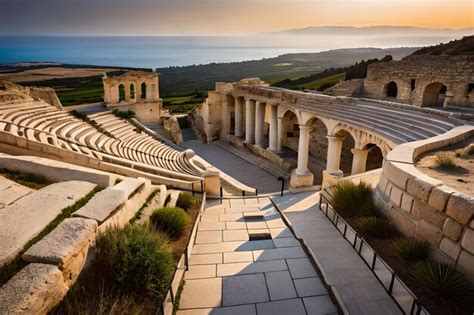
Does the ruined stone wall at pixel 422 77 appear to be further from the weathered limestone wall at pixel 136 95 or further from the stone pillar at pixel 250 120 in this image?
the weathered limestone wall at pixel 136 95

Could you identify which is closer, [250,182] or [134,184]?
[134,184]

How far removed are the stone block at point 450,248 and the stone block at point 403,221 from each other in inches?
29.6

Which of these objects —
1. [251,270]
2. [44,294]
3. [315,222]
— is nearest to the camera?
[44,294]

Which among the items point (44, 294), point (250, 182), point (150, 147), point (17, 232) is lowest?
point (250, 182)

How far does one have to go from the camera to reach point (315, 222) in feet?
28.7

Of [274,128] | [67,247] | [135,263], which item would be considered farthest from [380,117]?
[67,247]

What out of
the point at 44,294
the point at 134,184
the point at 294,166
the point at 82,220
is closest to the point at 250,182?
the point at 294,166

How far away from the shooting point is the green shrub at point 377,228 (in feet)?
21.2

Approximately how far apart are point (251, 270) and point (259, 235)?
69.9 inches

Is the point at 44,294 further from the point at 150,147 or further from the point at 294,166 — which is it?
the point at 294,166

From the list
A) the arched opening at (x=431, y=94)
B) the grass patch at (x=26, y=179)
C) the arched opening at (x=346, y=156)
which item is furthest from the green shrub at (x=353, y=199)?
the arched opening at (x=431, y=94)

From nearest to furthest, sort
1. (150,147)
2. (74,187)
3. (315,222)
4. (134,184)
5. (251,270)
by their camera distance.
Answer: (251,270) → (74,187) → (134,184) → (315,222) → (150,147)

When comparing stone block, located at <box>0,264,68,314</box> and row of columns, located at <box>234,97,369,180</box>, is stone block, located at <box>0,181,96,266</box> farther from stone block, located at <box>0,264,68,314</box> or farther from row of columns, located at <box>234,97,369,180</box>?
row of columns, located at <box>234,97,369,180</box>

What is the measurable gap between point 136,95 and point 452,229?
2703cm
